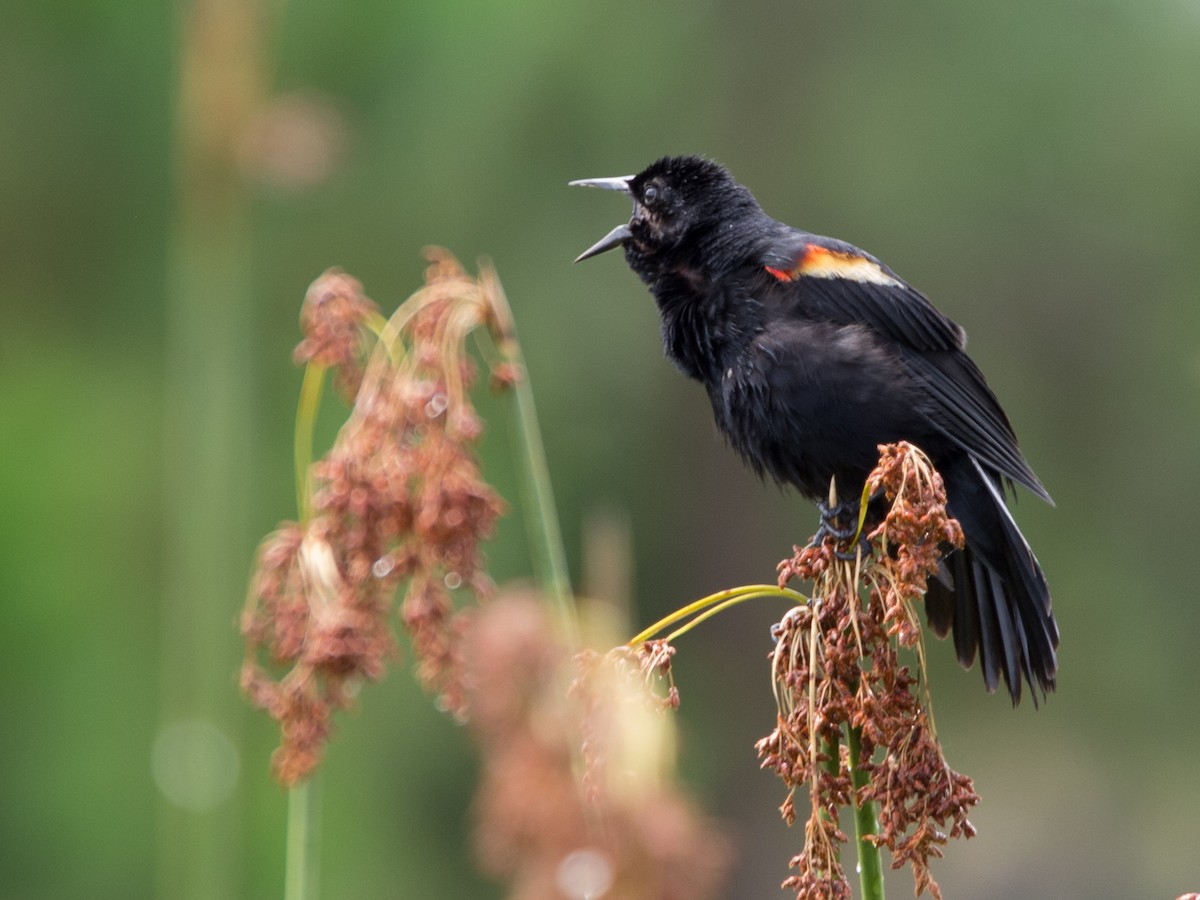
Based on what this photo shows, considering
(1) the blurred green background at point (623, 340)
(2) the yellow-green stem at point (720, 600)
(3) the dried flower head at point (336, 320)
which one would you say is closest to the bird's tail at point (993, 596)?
(2) the yellow-green stem at point (720, 600)

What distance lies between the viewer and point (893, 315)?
10.5ft

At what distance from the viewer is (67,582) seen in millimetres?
7844

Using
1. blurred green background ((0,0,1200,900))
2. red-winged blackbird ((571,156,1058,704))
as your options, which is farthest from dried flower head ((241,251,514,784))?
blurred green background ((0,0,1200,900))

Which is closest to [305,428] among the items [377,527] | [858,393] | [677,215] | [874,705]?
[377,527]

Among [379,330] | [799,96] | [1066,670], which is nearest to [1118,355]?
[1066,670]

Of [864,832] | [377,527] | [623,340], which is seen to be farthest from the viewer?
[623,340]

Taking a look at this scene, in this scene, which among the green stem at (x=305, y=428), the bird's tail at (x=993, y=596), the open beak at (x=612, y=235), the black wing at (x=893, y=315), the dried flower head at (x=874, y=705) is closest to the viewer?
the dried flower head at (x=874, y=705)

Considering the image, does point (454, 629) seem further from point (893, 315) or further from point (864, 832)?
point (893, 315)

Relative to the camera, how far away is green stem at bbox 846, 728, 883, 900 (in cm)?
141

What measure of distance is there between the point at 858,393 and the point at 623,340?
5724 mm

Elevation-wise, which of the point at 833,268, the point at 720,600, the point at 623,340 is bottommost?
the point at 720,600

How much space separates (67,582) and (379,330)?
21.0 feet

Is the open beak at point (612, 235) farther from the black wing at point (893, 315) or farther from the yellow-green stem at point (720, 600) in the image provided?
the yellow-green stem at point (720, 600)

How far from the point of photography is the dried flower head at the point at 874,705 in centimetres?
155
